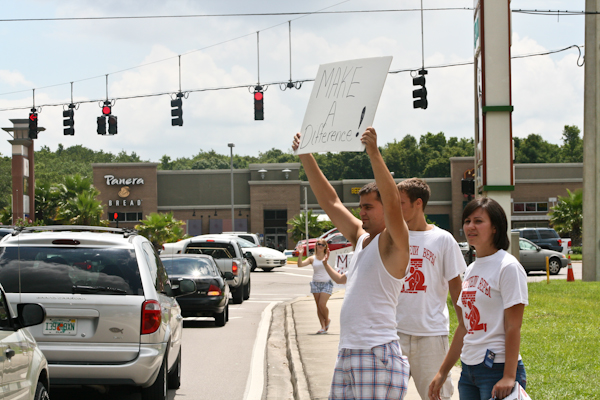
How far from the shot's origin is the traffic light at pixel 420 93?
2008 centimetres

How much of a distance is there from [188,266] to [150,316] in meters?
8.51

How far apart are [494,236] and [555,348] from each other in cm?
638

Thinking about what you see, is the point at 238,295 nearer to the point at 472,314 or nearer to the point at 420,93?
the point at 420,93

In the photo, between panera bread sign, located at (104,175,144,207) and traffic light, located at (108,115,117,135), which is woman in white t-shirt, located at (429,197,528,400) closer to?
traffic light, located at (108,115,117,135)

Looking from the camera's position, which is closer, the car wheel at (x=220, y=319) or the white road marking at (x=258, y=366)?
the white road marking at (x=258, y=366)

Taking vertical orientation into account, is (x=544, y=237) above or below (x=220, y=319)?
above

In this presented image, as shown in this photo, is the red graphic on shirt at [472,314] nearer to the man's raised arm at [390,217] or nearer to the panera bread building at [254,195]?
the man's raised arm at [390,217]

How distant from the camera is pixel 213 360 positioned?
34.2 feet

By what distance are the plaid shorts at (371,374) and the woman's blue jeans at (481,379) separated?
0.35 meters

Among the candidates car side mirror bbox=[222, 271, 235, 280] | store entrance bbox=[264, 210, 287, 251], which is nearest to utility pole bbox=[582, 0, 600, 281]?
car side mirror bbox=[222, 271, 235, 280]

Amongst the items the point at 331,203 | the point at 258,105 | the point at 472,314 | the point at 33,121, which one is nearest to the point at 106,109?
the point at 33,121

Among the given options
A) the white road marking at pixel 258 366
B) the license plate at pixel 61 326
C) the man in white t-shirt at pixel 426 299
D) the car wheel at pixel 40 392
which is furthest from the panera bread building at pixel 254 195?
the car wheel at pixel 40 392

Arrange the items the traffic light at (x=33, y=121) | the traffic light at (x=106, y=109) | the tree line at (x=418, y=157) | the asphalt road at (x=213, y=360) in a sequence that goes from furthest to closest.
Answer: the tree line at (x=418, y=157) → the traffic light at (x=33, y=121) → the traffic light at (x=106, y=109) → the asphalt road at (x=213, y=360)

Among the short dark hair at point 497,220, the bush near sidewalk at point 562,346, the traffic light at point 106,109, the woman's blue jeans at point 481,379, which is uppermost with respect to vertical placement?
the traffic light at point 106,109
